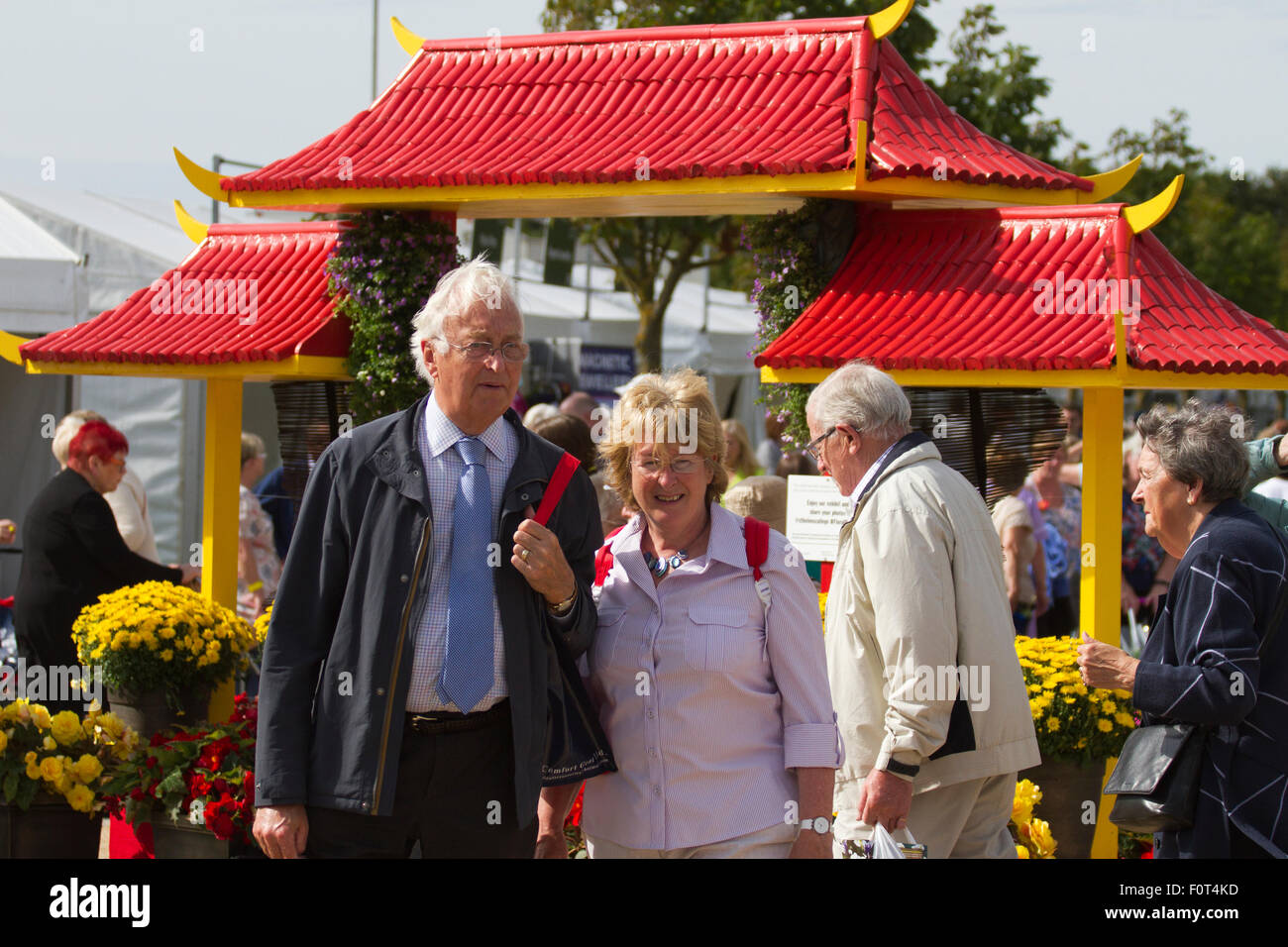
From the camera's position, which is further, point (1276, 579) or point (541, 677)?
point (1276, 579)

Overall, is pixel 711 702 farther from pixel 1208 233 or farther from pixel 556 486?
pixel 1208 233

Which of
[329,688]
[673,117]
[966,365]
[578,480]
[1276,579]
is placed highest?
[673,117]

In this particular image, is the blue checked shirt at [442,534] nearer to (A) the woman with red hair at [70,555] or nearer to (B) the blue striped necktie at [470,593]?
(B) the blue striped necktie at [470,593]

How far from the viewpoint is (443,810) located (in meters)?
3.27

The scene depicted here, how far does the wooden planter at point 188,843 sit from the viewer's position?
571 cm

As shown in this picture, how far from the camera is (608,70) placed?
25.7ft

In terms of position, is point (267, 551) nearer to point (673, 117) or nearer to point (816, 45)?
point (673, 117)

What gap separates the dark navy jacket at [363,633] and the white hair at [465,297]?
0.26m

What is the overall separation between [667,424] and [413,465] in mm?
640

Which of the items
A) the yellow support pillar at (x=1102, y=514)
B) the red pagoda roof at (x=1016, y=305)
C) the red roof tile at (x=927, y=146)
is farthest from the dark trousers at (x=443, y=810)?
the red roof tile at (x=927, y=146)

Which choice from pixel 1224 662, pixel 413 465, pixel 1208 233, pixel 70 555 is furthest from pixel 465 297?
pixel 1208 233
